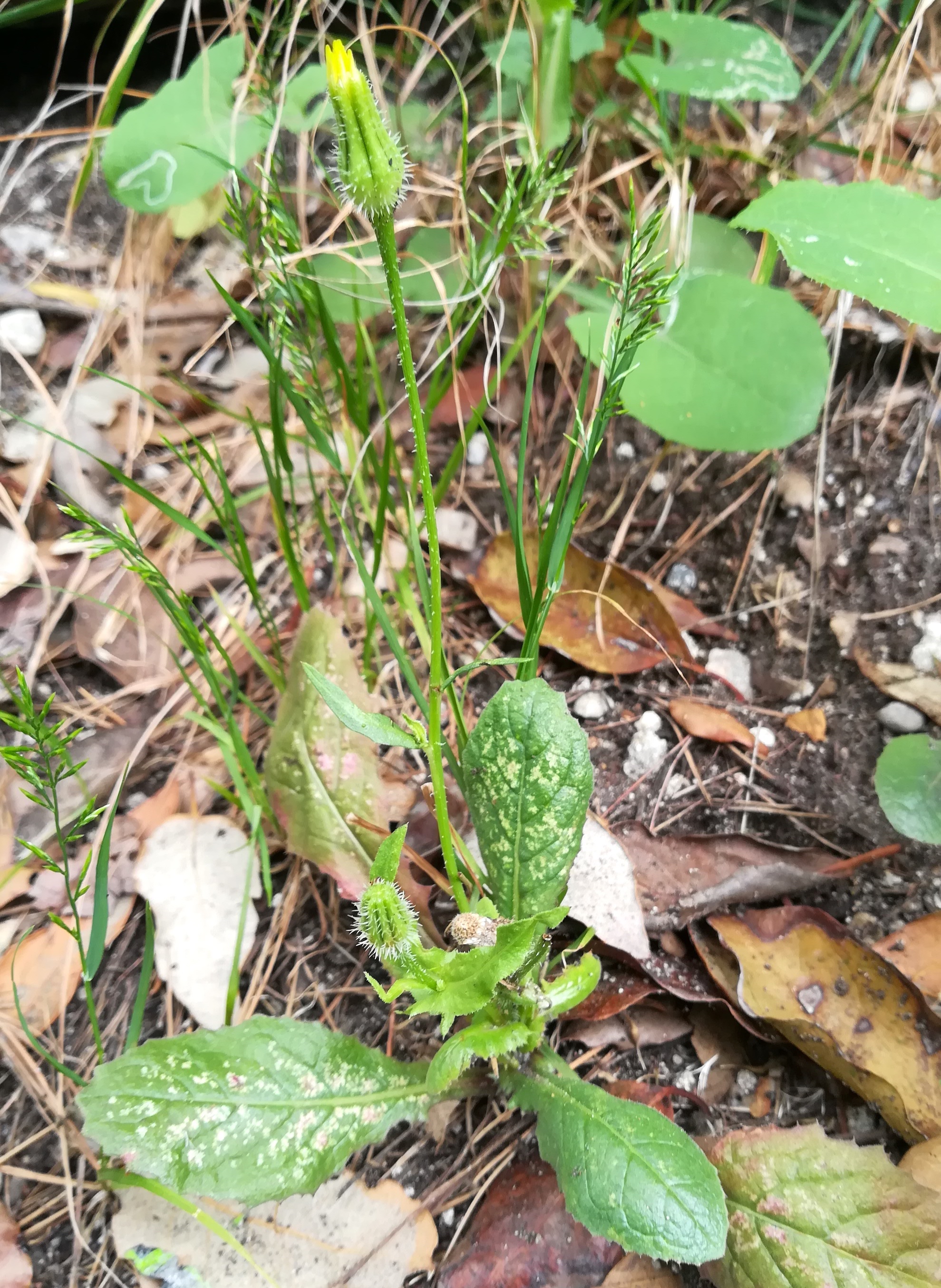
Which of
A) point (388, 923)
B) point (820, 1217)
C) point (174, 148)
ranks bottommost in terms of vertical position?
point (820, 1217)

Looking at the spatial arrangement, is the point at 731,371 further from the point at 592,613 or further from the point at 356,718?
the point at 356,718

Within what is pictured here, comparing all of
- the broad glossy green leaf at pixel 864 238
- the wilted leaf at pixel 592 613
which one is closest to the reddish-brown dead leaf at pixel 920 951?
the wilted leaf at pixel 592 613

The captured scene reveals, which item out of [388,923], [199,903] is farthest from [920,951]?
[199,903]

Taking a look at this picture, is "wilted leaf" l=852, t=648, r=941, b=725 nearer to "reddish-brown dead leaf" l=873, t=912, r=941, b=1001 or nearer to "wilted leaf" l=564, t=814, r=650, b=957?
"reddish-brown dead leaf" l=873, t=912, r=941, b=1001

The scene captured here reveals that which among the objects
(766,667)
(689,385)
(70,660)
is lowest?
(70,660)

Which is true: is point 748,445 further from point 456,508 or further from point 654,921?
point 654,921

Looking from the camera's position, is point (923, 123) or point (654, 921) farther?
point (923, 123)

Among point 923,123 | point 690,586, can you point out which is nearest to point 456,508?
point 690,586
